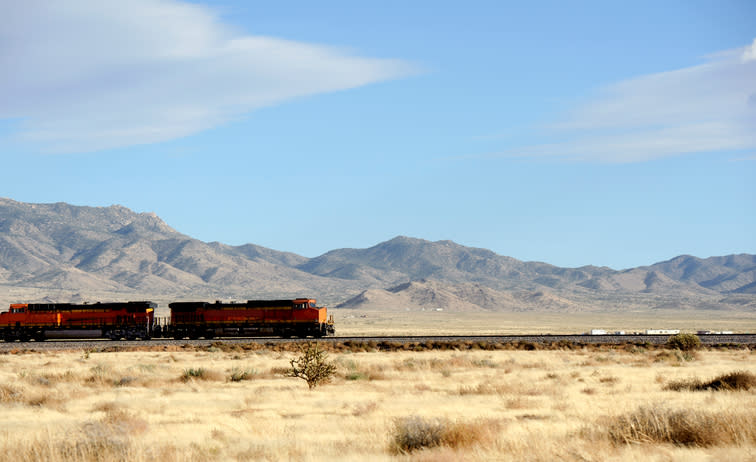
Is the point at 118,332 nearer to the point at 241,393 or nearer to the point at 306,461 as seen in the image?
the point at 241,393

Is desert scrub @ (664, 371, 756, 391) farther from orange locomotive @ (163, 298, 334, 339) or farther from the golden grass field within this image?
orange locomotive @ (163, 298, 334, 339)

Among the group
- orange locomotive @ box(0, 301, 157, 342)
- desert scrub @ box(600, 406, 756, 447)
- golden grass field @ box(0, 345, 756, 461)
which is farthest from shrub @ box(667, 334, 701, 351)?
orange locomotive @ box(0, 301, 157, 342)

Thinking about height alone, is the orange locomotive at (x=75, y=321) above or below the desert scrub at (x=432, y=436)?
above

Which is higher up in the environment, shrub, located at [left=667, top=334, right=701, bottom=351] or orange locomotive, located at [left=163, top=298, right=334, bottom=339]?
orange locomotive, located at [left=163, top=298, right=334, bottom=339]

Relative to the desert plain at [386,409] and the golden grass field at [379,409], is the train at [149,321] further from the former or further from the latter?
the golden grass field at [379,409]

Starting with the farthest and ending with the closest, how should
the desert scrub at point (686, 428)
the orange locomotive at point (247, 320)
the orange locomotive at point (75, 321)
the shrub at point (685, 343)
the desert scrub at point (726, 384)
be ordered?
the orange locomotive at point (247, 320) → the orange locomotive at point (75, 321) → the shrub at point (685, 343) → the desert scrub at point (726, 384) → the desert scrub at point (686, 428)

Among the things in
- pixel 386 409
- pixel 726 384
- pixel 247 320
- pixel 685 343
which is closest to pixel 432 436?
pixel 386 409

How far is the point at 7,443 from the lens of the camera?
15125mm

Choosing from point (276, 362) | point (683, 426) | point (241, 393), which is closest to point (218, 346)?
point (276, 362)

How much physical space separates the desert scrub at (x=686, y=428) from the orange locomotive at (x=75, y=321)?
175 feet

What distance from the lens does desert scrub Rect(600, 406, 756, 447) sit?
14.2 m

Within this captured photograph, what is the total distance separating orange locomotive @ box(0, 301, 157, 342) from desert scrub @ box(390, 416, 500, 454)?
52.0 m

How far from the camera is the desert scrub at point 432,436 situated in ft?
48.1

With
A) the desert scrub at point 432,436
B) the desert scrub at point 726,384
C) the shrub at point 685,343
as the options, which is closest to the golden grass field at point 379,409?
the desert scrub at point 432,436
